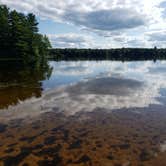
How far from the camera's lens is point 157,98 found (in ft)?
59.6

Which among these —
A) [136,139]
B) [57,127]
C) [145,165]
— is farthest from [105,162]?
[57,127]

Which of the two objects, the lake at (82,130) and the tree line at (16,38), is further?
the tree line at (16,38)

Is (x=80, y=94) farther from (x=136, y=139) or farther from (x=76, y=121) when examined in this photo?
(x=136, y=139)

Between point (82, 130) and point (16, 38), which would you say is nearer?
point (82, 130)

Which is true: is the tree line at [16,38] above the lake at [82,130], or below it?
above

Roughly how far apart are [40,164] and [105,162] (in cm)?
191

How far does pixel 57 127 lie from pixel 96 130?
1.65 meters

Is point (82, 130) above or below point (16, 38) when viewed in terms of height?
below

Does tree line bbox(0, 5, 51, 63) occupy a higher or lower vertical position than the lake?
higher

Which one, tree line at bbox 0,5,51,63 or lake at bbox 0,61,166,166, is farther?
tree line at bbox 0,5,51,63

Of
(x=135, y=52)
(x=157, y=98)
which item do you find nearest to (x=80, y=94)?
(x=157, y=98)

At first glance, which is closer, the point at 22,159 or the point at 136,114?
the point at 22,159

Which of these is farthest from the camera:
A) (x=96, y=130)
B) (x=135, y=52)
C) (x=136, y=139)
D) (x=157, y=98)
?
(x=135, y=52)

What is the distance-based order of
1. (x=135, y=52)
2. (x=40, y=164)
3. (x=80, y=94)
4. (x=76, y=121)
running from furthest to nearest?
(x=135, y=52) → (x=80, y=94) → (x=76, y=121) → (x=40, y=164)
